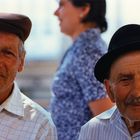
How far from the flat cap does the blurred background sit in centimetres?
368

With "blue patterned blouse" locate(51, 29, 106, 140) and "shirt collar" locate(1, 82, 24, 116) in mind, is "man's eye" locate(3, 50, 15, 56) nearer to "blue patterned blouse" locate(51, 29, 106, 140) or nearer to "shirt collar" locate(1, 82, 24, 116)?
"shirt collar" locate(1, 82, 24, 116)

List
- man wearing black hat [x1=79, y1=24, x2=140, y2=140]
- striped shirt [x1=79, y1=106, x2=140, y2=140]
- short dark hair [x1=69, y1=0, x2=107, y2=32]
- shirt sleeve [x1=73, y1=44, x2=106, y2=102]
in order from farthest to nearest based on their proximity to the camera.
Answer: short dark hair [x1=69, y1=0, x2=107, y2=32] → shirt sleeve [x1=73, y1=44, x2=106, y2=102] → striped shirt [x1=79, y1=106, x2=140, y2=140] → man wearing black hat [x1=79, y1=24, x2=140, y2=140]

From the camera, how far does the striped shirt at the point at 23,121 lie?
7.29ft

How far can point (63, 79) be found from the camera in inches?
Result: 117

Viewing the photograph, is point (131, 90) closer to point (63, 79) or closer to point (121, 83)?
point (121, 83)

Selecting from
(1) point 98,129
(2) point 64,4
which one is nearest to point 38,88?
(2) point 64,4

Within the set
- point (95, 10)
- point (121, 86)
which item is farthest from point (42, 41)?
point (121, 86)

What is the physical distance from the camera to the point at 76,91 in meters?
2.95

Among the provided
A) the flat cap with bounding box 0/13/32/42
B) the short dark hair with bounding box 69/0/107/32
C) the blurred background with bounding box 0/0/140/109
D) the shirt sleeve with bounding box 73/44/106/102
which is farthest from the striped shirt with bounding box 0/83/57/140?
the blurred background with bounding box 0/0/140/109

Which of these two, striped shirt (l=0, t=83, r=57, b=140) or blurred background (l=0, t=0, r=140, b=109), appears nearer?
striped shirt (l=0, t=83, r=57, b=140)

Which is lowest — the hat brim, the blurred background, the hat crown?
the blurred background

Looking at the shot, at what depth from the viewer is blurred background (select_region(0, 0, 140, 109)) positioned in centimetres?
605

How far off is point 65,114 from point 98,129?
2.18 ft

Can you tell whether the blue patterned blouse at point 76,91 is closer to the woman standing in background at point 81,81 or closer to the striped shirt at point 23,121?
the woman standing in background at point 81,81
